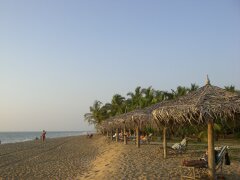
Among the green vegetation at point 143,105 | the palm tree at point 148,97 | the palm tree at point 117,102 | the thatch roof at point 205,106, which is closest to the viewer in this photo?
the thatch roof at point 205,106

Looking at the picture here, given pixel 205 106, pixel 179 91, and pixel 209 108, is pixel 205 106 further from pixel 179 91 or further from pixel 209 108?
pixel 179 91

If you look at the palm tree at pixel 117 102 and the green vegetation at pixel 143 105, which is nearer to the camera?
the green vegetation at pixel 143 105

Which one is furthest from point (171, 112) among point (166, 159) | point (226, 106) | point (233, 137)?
point (233, 137)

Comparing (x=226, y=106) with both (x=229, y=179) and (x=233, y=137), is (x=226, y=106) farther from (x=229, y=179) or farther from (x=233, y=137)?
(x=233, y=137)

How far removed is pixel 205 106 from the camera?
829 cm

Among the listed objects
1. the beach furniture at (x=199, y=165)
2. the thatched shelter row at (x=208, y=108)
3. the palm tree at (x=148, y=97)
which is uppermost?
the palm tree at (x=148, y=97)

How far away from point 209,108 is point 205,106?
107 millimetres

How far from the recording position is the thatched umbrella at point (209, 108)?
326 inches

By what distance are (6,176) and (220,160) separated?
25.6 feet

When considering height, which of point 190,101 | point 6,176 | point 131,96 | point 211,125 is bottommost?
point 6,176

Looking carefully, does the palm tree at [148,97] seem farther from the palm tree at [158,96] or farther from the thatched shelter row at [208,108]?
the thatched shelter row at [208,108]

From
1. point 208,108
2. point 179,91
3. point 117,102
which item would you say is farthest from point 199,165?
point 117,102

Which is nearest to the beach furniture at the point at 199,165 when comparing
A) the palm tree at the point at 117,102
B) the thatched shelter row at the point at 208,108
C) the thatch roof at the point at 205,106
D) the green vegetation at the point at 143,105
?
the thatched shelter row at the point at 208,108

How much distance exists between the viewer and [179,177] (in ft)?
30.5
